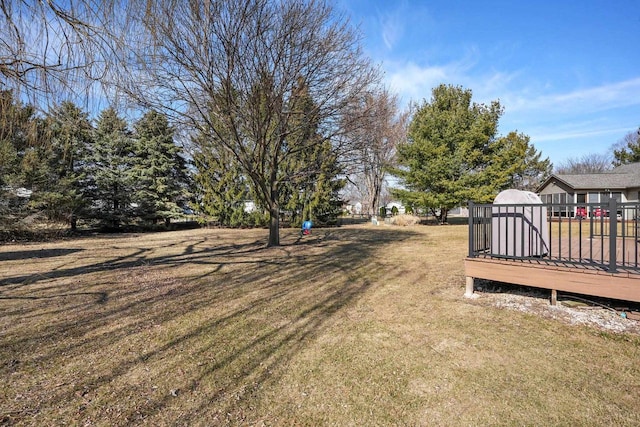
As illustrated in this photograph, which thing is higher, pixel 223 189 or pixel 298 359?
pixel 223 189

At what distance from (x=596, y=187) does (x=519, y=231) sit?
73.7 feet

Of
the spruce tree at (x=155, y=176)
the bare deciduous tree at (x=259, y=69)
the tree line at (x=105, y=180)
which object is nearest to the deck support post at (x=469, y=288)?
the bare deciduous tree at (x=259, y=69)

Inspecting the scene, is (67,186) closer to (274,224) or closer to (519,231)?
(274,224)

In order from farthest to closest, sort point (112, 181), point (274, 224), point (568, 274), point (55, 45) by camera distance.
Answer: point (112, 181)
point (274, 224)
point (568, 274)
point (55, 45)

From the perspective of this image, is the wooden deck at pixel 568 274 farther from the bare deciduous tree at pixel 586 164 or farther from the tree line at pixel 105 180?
the bare deciduous tree at pixel 586 164

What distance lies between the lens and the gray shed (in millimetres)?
4223

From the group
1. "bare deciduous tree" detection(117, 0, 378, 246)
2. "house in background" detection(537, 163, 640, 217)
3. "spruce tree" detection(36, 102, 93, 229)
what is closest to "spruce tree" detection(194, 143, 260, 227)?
"spruce tree" detection(36, 102, 93, 229)

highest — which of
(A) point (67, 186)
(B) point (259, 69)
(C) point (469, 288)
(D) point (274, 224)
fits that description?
(B) point (259, 69)

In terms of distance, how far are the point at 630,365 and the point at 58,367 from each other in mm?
4655

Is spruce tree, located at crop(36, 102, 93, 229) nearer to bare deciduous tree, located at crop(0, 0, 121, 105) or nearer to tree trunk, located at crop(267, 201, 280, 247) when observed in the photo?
tree trunk, located at crop(267, 201, 280, 247)

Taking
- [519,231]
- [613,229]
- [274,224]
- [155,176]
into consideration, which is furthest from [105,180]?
[613,229]

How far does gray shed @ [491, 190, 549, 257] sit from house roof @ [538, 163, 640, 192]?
2175 centimetres

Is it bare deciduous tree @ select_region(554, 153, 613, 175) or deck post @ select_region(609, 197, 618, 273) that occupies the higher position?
bare deciduous tree @ select_region(554, 153, 613, 175)

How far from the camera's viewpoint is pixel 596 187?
2058 cm
